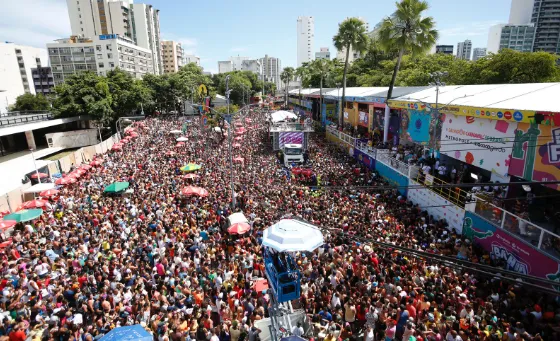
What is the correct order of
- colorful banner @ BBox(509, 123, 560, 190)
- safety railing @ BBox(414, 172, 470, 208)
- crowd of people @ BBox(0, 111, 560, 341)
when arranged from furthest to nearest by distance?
safety railing @ BBox(414, 172, 470, 208) < colorful banner @ BBox(509, 123, 560, 190) < crowd of people @ BBox(0, 111, 560, 341)

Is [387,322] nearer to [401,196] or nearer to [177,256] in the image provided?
[177,256]

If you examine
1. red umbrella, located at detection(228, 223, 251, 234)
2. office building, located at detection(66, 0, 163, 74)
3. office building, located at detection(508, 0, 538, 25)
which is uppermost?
office building, located at detection(508, 0, 538, 25)

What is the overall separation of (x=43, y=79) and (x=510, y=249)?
10568cm

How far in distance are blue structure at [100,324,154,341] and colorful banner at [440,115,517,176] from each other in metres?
15.0

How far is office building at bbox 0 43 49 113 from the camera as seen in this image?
6139 centimetres

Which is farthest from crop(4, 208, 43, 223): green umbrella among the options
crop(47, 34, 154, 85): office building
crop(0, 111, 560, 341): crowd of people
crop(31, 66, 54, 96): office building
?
crop(31, 66, 54, 96): office building

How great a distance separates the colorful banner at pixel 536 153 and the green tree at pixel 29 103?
65583mm

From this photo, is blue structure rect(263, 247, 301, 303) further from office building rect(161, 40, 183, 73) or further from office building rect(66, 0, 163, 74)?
office building rect(161, 40, 183, 73)

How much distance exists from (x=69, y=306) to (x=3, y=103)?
56688 mm

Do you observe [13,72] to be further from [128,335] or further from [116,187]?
[128,335]

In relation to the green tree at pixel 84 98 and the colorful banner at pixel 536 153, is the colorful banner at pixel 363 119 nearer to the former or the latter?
the colorful banner at pixel 536 153

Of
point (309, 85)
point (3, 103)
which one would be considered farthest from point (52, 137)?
point (309, 85)

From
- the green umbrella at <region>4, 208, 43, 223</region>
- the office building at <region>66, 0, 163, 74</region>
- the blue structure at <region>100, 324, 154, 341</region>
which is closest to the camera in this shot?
the blue structure at <region>100, 324, 154, 341</region>

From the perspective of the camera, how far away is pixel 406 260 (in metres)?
11.0
